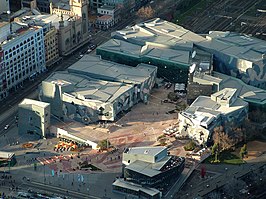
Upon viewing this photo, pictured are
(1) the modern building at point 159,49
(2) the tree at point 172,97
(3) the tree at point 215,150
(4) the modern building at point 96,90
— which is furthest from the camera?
(1) the modern building at point 159,49

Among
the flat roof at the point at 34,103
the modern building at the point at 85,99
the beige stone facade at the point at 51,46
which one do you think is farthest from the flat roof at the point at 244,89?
the beige stone facade at the point at 51,46

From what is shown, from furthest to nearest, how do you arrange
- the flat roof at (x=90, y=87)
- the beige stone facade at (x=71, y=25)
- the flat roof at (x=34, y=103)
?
the beige stone facade at (x=71, y=25), the flat roof at (x=90, y=87), the flat roof at (x=34, y=103)

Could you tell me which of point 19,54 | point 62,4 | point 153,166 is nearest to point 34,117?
point 19,54

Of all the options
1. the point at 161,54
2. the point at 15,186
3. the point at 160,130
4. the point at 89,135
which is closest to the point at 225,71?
the point at 161,54

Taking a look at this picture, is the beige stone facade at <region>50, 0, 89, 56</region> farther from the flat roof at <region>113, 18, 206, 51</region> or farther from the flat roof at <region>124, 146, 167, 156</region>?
the flat roof at <region>124, 146, 167, 156</region>

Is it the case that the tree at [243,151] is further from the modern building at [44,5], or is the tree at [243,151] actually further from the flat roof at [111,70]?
the modern building at [44,5]

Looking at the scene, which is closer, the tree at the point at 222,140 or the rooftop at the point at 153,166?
the rooftop at the point at 153,166
